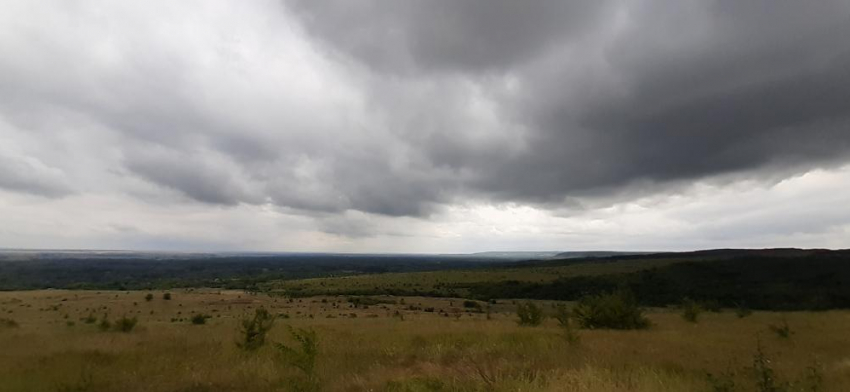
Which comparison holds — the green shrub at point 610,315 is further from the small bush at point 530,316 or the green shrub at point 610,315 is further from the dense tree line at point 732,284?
the dense tree line at point 732,284

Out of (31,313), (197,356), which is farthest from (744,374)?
(31,313)

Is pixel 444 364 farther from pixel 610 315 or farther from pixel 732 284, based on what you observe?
pixel 732 284

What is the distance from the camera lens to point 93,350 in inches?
462

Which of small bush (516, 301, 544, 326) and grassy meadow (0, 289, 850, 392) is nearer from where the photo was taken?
grassy meadow (0, 289, 850, 392)

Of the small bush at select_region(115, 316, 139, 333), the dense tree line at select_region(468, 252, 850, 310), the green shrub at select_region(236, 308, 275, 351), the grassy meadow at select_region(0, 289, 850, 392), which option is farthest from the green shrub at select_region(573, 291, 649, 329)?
the dense tree line at select_region(468, 252, 850, 310)

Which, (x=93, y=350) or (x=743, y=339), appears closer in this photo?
(x=93, y=350)

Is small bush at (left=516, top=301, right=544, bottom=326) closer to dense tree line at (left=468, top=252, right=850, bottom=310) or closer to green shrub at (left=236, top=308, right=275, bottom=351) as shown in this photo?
green shrub at (left=236, top=308, right=275, bottom=351)

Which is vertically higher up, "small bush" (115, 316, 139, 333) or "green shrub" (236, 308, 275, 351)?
"green shrub" (236, 308, 275, 351)

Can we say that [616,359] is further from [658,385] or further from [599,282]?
[599,282]

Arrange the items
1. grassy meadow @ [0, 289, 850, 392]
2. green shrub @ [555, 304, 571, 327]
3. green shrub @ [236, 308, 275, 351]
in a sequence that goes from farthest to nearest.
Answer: green shrub @ [555, 304, 571, 327] → green shrub @ [236, 308, 275, 351] → grassy meadow @ [0, 289, 850, 392]

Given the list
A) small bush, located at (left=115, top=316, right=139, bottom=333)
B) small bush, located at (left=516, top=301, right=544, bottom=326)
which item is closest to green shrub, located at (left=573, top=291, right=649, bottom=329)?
small bush, located at (left=516, top=301, right=544, bottom=326)

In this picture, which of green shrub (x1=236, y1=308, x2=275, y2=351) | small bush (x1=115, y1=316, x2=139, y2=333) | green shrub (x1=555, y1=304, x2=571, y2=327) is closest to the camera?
green shrub (x1=236, y1=308, x2=275, y2=351)

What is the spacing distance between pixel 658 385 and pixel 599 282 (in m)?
71.6

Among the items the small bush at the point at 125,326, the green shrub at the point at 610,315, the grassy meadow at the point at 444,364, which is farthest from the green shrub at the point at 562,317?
the small bush at the point at 125,326
